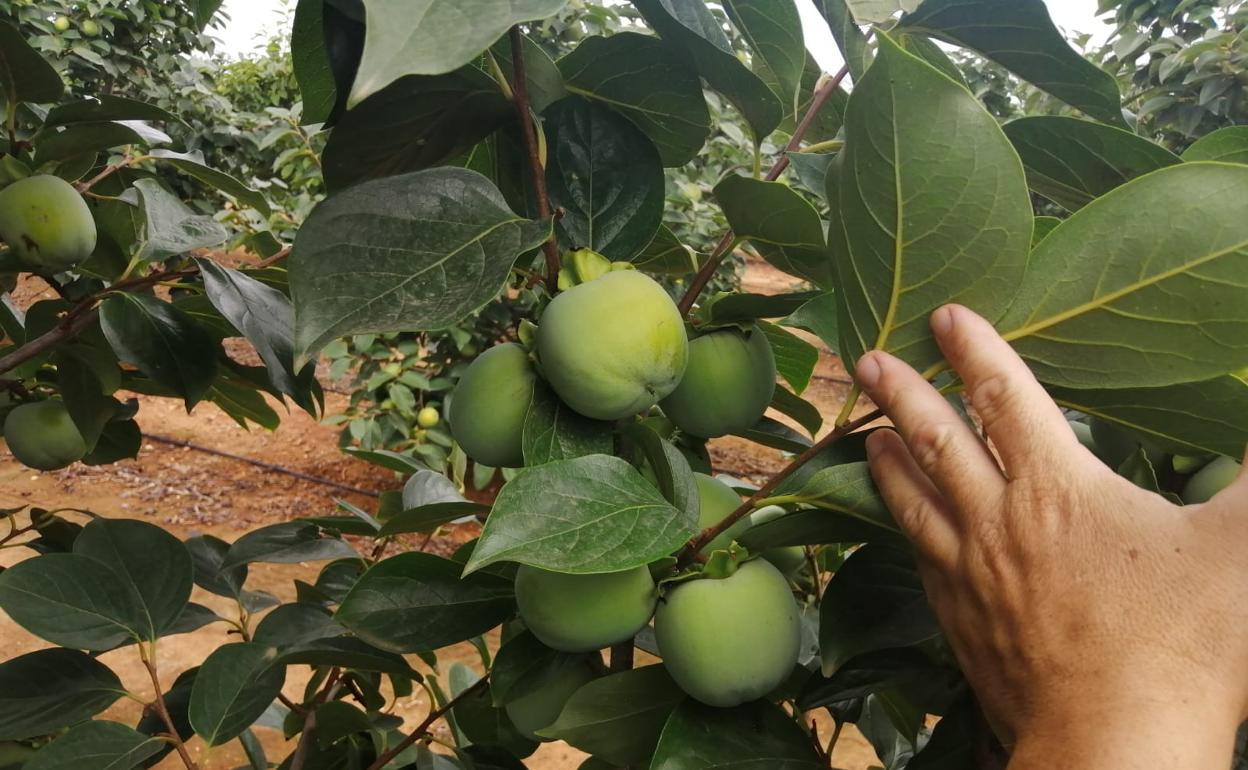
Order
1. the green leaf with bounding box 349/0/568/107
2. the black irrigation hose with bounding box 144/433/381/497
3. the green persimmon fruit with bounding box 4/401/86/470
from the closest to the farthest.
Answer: the green leaf with bounding box 349/0/568/107
the green persimmon fruit with bounding box 4/401/86/470
the black irrigation hose with bounding box 144/433/381/497

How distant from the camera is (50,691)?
2.82ft

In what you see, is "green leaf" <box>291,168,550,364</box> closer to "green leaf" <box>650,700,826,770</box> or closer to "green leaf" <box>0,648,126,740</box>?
"green leaf" <box>650,700,826,770</box>

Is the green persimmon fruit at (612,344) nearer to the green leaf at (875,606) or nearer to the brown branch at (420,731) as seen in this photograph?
the green leaf at (875,606)

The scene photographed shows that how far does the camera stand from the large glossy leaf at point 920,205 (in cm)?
39

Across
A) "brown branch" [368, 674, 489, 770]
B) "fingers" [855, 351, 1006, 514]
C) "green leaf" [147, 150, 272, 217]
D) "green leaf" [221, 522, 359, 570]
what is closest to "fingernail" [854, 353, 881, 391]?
"fingers" [855, 351, 1006, 514]

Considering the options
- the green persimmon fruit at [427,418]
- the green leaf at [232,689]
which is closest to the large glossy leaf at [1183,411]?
the green leaf at [232,689]

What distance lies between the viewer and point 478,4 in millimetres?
328

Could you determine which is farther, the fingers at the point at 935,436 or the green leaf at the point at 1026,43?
the green leaf at the point at 1026,43

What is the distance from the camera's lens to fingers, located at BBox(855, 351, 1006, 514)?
1.49ft

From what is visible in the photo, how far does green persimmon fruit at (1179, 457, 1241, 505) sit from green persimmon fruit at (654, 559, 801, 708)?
0.32 m

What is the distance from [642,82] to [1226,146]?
430 millimetres

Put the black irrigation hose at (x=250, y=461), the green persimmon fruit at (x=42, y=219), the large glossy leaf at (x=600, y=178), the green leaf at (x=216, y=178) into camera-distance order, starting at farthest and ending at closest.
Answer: the black irrigation hose at (x=250, y=461)
the green leaf at (x=216, y=178)
the green persimmon fruit at (x=42, y=219)
the large glossy leaf at (x=600, y=178)

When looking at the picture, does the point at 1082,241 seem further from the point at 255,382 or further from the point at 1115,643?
the point at 255,382

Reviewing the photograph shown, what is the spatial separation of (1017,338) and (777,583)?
0.21m
